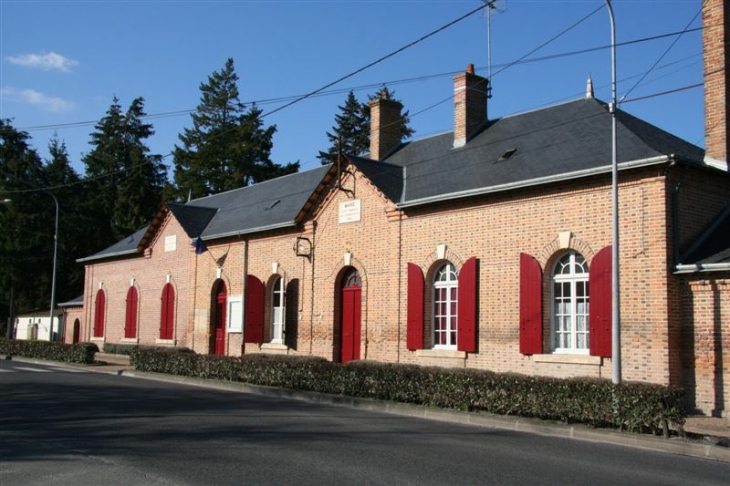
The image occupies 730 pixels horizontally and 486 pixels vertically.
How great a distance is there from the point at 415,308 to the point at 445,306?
80 centimetres

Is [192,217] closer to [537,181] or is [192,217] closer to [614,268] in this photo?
[537,181]

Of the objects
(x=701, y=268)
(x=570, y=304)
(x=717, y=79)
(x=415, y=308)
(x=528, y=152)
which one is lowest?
(x=415, y=308)

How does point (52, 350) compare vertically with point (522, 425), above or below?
above

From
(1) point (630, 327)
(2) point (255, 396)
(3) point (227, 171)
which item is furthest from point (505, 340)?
(3) point (227, 171)

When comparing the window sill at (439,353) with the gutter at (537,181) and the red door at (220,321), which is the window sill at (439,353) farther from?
the red door at (220,321)

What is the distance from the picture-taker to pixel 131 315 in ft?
110

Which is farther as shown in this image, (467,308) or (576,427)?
(467,308)

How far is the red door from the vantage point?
91.1 feet

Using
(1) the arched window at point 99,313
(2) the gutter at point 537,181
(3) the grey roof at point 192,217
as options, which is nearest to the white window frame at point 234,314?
(3) the grey roof at point 192,217

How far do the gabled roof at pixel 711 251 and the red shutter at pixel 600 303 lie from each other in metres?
1.43

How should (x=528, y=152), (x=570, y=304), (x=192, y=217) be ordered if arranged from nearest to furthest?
(x=570, y=304)
(x=528, y=152)
(x=192, y=217)

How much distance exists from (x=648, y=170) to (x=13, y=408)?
13370 millimetres

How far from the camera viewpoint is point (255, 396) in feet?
56.9

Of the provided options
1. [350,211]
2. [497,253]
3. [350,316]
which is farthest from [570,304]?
[350,211]
